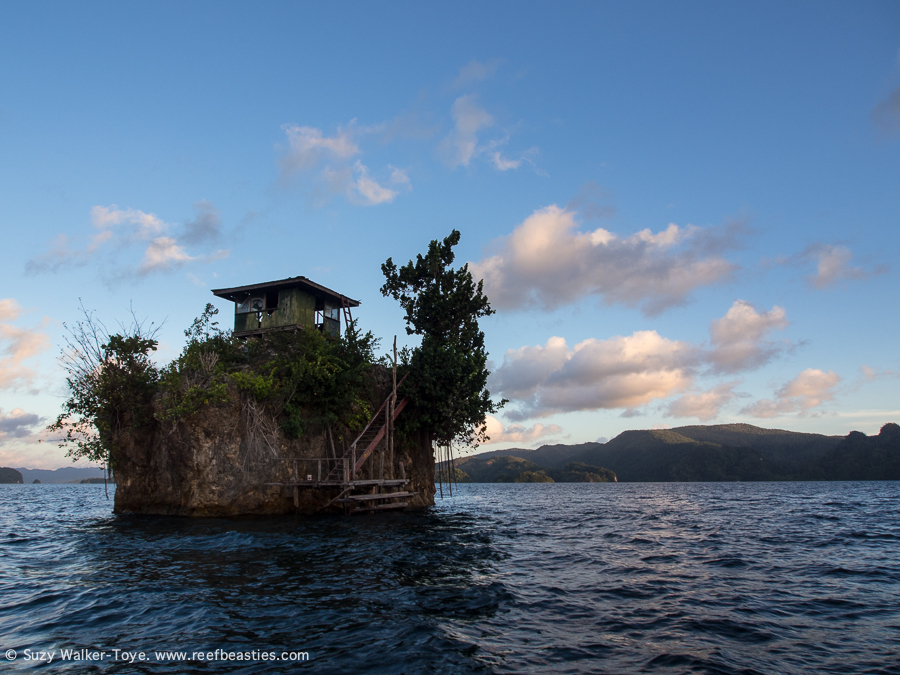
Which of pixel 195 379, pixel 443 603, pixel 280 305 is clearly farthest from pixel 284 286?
pixel 443 603

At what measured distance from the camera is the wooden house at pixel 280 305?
34062 mm

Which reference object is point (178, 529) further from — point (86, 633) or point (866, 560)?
point (866, 560)

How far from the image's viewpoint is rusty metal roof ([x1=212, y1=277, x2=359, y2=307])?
1328 inches

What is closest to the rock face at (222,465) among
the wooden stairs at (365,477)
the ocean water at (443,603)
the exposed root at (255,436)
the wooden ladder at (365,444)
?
the exposed root at (255,436)

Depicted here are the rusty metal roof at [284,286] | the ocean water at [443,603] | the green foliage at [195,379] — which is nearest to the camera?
the ocean water at [443,603]

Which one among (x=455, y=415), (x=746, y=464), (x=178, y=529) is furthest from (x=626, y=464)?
(x=178, y=529)

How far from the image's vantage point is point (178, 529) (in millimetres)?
20969

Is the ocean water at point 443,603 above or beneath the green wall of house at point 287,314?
beneath

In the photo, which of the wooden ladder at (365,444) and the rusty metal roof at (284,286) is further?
the rusty metal roof at (284,286)

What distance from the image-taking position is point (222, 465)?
25516 mm

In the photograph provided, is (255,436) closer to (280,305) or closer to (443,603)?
(280,305)

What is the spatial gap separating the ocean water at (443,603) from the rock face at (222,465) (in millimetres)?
5429

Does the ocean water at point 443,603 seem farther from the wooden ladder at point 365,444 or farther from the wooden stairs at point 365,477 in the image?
the wooden ladder at point 365,444

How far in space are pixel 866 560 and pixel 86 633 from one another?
21293mm
